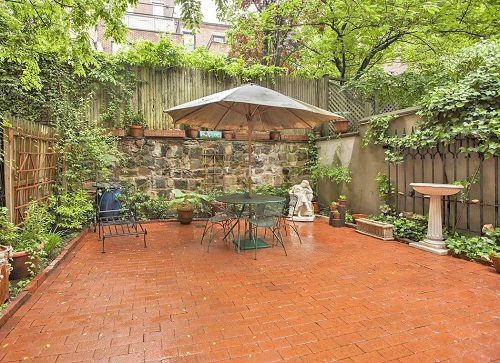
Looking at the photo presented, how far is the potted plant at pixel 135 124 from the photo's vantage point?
241 inches

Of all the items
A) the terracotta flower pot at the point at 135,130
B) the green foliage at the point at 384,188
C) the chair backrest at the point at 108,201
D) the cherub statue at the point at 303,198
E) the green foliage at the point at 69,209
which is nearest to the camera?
the green foliage at the point at 69,209

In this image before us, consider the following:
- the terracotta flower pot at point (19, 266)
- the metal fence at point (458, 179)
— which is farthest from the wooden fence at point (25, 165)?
the metal fence at point (458, 179)

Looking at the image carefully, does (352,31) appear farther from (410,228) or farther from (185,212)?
(185,212)

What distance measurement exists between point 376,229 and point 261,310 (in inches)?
121

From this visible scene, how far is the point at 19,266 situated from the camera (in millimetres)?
3070

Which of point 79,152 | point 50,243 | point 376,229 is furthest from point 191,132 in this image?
point 376,229

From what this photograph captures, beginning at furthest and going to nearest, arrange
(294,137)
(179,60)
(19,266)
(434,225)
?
(294,137) < (179,60) < (434,225) < (19,266)

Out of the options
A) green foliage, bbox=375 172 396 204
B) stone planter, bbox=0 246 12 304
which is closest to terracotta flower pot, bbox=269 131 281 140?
green foliage, bbox=375 172 396 204

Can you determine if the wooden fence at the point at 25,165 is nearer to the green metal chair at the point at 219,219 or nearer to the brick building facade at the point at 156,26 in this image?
the green metal chair at the point at 219,219

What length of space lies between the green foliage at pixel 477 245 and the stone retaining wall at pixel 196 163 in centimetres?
392

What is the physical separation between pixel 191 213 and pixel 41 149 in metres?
2.64

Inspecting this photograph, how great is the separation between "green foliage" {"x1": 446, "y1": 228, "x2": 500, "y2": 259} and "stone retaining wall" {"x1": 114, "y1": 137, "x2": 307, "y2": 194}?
12.9 ft

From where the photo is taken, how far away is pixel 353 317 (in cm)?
239

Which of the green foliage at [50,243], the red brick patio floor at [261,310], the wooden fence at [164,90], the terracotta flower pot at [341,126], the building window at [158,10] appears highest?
the building window at [158,10]
